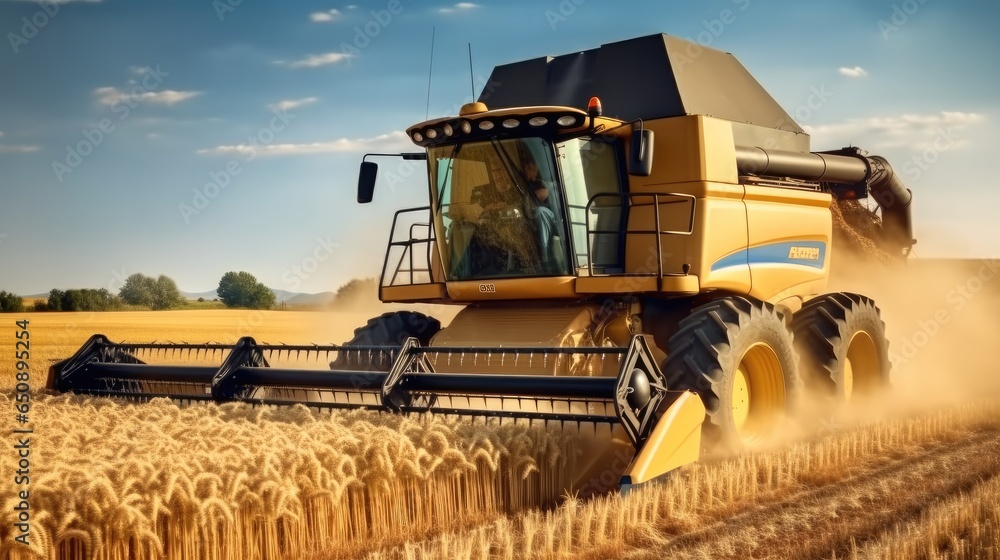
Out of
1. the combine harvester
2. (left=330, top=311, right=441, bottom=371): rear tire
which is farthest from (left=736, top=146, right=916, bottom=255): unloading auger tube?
(left=330, top=311, right=441, bottom=371): rear tire

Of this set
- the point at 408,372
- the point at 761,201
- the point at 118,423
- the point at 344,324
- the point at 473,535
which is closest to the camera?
the point at 473,535

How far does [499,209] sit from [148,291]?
23.2 metres

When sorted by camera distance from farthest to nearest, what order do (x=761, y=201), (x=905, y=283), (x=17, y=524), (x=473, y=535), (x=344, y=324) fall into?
(x=344, y=324)
(x=905, y=283)
(x=761, y=201)
(x=473, y=535)
(x=17, y=524)

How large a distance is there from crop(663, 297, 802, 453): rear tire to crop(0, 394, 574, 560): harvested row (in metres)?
0.94

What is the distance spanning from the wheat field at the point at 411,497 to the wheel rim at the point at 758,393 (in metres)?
0.56

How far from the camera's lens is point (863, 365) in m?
7.94

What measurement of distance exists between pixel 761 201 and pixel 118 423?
4667 mm

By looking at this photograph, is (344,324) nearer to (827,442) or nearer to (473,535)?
(827,442)

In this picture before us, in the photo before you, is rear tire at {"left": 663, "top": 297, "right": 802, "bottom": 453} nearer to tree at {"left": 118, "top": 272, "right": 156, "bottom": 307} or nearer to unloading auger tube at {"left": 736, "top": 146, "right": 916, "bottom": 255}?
unloading auger tube at {"left": 736, "top": 146, "right": 916, "bottom": 255}

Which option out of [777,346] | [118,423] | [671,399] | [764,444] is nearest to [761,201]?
[777,346]

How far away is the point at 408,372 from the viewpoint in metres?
5.17

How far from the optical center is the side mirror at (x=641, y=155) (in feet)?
18.4

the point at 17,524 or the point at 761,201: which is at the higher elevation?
the point at 761,201

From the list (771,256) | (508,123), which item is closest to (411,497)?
(508,123)
